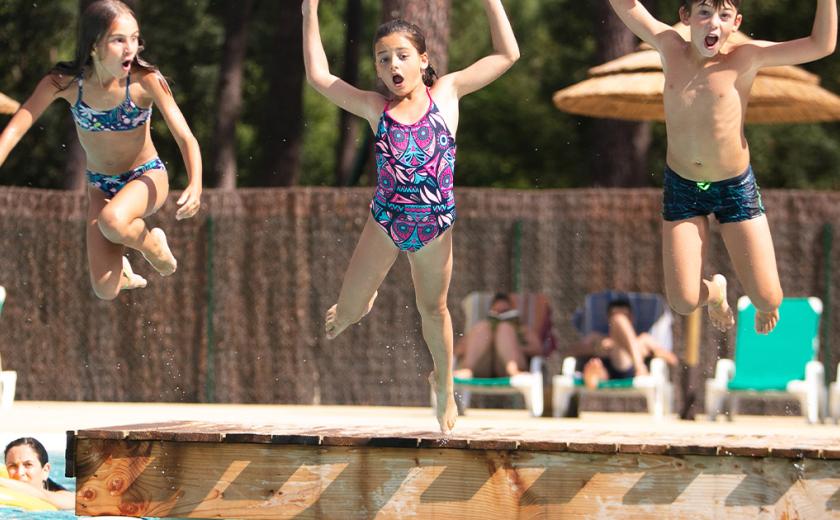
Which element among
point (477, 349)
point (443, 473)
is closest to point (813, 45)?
point (443, 473)

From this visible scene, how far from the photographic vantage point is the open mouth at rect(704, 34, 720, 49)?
23.9 feet

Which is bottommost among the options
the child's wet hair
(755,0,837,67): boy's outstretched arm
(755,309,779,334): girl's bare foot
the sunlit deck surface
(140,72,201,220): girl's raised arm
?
the sunlit deck surface

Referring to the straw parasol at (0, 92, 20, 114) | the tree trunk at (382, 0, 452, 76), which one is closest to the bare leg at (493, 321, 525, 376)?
the tree trunk at (382, 0, 452, 76)

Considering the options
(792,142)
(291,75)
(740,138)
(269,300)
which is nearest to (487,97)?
(792,142)

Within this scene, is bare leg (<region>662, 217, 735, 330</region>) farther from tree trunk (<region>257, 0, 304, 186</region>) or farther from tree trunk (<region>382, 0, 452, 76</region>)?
tree trunk (<region>257, 0, 304, 186</region>)

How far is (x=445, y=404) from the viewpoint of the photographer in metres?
7.75

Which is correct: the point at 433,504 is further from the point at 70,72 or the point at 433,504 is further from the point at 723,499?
the point at 70,72

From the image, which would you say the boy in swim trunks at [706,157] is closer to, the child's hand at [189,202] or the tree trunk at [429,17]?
the child's hand at [189,202]

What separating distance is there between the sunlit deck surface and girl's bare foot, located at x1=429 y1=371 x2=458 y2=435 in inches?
7.6

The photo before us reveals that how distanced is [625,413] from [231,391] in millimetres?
4095

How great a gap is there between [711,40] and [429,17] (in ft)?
26.9

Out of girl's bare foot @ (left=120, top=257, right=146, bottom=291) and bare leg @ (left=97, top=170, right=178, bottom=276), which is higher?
bare leg @ (left=97, top=170, right=178, bottom=276)

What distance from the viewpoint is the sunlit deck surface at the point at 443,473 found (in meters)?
6.88

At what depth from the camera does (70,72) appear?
7789mm
